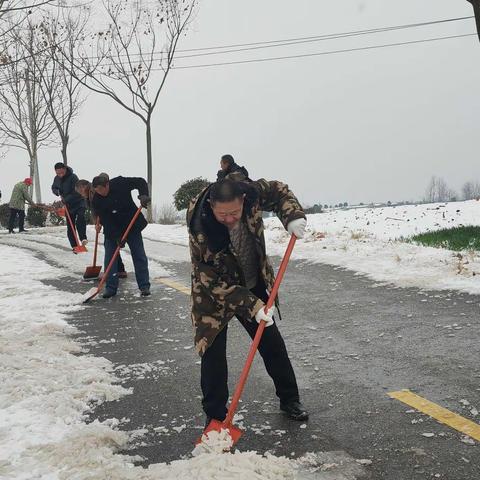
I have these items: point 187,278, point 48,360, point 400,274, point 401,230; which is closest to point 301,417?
point 48,360

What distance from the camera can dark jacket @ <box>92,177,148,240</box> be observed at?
24.8 feet

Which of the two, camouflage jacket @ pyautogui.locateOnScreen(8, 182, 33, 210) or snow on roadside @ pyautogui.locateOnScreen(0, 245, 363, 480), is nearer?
snow on roadside @ pyautogui.locateOnScreen(0, 245, 363, 480)

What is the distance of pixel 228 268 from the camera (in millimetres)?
3184

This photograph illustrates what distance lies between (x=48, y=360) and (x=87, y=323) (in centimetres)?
156

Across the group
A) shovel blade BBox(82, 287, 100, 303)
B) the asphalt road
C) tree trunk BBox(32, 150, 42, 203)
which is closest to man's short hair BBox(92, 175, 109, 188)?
shovel blade BBox(82, 287, 100, 303)

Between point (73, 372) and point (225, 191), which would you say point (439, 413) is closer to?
point (225, 191)

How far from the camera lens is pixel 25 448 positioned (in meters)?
3.14

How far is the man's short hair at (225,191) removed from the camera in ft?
9.48

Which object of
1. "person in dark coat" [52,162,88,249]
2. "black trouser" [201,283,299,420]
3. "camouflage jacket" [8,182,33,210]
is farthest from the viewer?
"camouflage jacket" [8,182,33,210]

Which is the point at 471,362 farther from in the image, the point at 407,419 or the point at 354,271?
the point at 354,271

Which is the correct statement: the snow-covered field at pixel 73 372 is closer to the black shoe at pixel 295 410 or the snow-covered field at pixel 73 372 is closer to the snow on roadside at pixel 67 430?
the snow on roadside at pixel 67 430

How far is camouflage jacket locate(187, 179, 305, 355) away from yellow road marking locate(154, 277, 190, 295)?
4.38 m

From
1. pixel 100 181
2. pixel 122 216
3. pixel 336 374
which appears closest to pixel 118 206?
pixel 122 216

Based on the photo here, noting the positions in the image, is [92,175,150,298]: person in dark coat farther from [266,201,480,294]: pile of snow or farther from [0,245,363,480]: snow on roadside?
[266,201,480,294]: pile of snow
